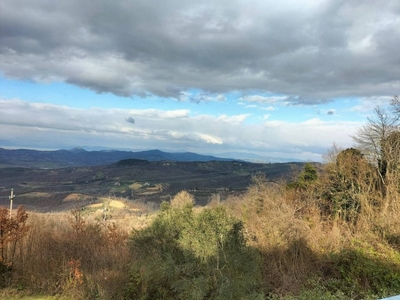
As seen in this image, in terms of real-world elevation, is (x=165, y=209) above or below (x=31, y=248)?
above

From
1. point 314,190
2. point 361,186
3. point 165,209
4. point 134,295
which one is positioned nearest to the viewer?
point 165,209

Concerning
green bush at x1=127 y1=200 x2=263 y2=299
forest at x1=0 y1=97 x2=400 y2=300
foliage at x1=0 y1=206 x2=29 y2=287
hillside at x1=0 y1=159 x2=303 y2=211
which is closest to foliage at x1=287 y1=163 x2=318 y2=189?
forest at x1=0 y1=97 x2=400 y2=300

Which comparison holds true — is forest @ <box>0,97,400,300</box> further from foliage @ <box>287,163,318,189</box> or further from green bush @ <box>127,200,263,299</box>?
foliage @ <box>287,163,318,189</box>

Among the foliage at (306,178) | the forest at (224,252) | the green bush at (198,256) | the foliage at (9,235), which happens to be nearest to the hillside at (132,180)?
the foliage at (306,178)

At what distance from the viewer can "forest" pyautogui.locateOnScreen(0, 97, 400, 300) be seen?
21.2 ft

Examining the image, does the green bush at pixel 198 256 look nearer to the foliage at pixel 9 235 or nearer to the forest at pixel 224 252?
the forest at pixel 224 252

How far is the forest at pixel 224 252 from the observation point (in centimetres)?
647

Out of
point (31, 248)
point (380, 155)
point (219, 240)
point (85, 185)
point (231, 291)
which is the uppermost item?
point (380, 155)

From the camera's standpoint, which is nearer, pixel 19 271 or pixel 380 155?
pixel 19 271

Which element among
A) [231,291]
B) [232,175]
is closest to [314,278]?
[231,291]

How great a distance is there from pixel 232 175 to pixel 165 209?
62.4m

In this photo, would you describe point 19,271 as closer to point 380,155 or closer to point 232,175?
point 380,155

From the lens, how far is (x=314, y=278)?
10.4 metres

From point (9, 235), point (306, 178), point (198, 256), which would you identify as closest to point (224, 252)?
point (198, 256)
